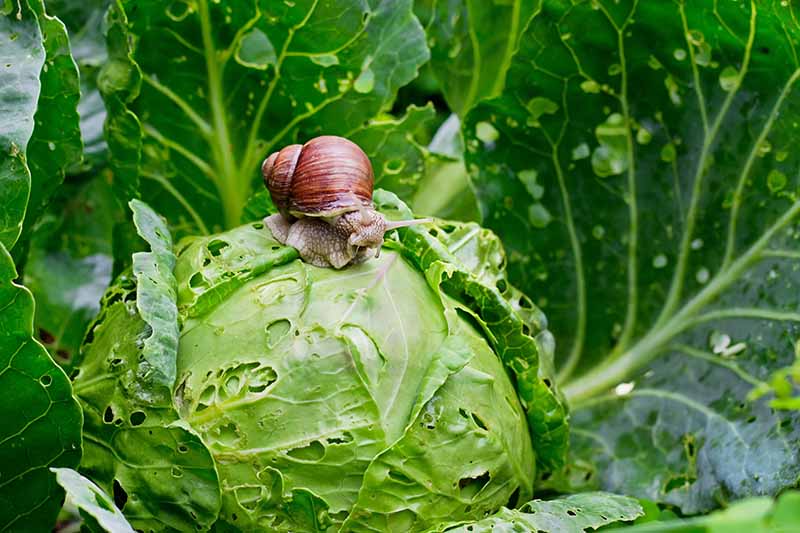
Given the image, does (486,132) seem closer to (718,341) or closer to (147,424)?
(718,341)

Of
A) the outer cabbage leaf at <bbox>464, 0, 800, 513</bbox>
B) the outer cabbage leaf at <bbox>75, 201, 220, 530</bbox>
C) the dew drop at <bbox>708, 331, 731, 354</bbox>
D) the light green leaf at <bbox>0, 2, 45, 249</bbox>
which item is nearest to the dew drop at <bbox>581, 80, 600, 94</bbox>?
the outer cabbage leaf at <bbox>464, 0, 800, 513</bbox>

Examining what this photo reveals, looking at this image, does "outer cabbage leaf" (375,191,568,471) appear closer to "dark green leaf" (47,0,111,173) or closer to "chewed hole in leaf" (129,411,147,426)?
"chewed hole in leaf" (129,411,147,426)

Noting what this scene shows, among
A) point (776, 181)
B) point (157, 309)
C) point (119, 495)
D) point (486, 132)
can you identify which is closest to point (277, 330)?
point (157, 309)

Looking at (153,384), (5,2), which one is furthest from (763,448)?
(5,2)

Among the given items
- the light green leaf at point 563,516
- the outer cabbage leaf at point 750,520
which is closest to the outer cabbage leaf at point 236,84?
the light green leaf at point 563,516

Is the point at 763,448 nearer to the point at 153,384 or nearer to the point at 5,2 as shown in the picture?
A: the point at 153,384

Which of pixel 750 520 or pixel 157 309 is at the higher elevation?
pixel 750 520
